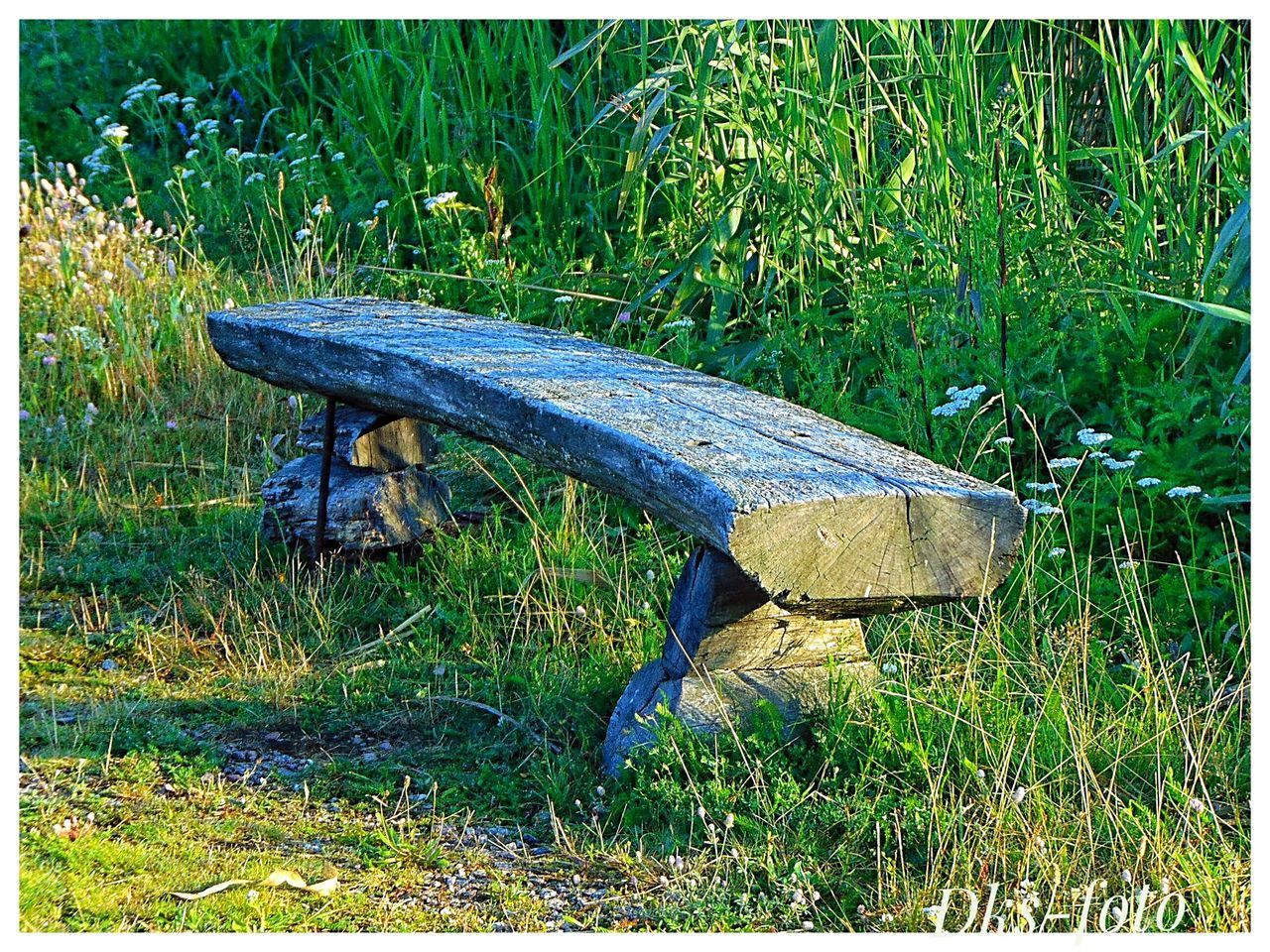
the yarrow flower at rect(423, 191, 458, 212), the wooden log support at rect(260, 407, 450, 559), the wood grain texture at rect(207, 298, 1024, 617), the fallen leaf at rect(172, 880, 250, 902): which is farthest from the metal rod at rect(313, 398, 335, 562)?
the fallen leaf at rect(172, 880, 250, 902)

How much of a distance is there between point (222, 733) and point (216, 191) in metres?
3.45

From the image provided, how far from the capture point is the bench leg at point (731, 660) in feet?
8.59

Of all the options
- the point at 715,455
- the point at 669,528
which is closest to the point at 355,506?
the point at 669,528

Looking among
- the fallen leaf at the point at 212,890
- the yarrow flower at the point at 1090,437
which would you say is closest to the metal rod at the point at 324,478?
the fallen leaf at the point at 212,890

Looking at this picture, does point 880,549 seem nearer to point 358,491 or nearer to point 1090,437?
point 1090,437

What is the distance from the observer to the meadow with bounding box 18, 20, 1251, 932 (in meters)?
2.43

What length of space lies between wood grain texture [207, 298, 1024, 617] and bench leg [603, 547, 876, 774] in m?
0.20

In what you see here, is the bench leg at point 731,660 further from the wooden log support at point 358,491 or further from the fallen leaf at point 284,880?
the wooden log support at point 358,491

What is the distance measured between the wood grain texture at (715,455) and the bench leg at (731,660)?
20 centimetres

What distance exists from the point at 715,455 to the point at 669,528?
1231 millimetres

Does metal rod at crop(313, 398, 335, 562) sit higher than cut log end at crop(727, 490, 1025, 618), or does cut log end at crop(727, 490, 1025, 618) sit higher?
cut log end at crop(727, 490, 1025, 618)

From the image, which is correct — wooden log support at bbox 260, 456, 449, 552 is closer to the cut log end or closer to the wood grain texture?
the wood grain texture

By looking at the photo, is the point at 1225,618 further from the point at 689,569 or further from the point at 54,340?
the point at 54,340

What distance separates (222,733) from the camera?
119 inches
